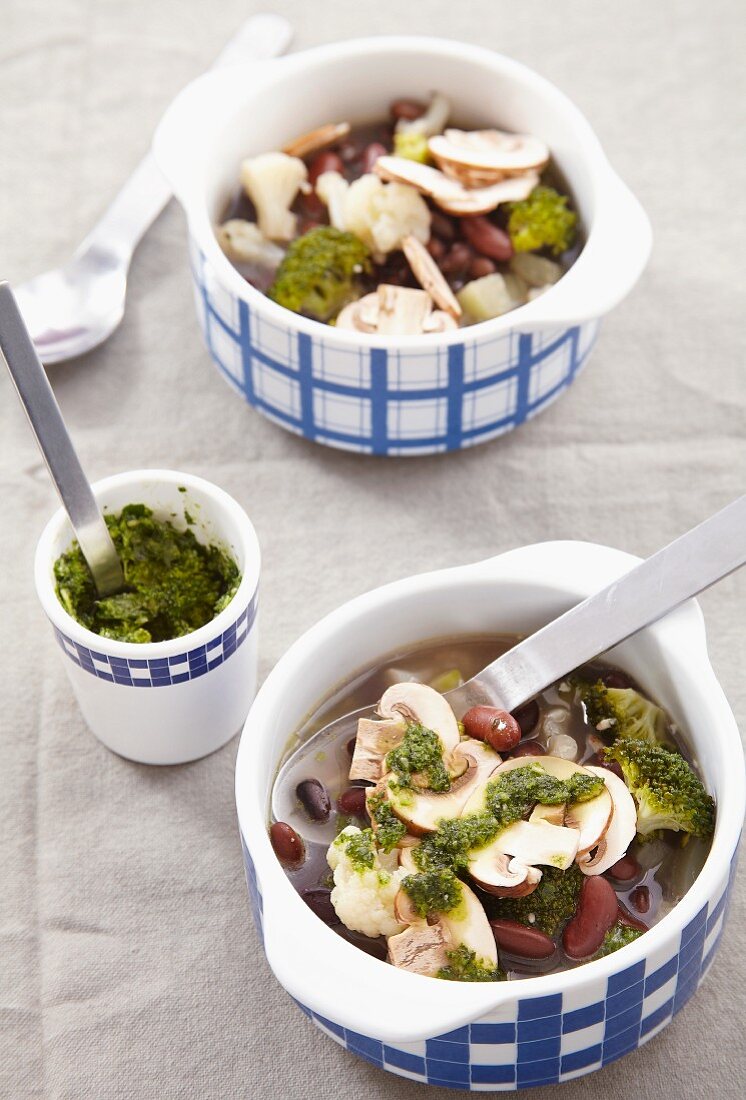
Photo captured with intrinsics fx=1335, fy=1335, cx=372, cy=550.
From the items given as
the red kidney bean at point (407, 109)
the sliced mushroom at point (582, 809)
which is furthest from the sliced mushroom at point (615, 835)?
the red kidney bean at point (407, 109)

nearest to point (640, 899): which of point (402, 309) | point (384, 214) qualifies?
point (402, 309)

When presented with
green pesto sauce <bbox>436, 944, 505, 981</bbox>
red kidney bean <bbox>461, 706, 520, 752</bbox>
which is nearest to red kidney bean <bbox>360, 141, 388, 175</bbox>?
red kidney bean <bbox>461, 706, 520, 752</bbox>

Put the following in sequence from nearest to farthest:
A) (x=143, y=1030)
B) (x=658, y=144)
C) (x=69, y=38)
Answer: (x=143, y=1030), (x=658, y=144), (x=69, y=38)

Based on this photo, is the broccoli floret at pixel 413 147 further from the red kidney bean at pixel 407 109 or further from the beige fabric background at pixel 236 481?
the beige fabric background at pixel 236 481

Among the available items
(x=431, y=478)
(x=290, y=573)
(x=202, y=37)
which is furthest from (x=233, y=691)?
(x=202, y=37)

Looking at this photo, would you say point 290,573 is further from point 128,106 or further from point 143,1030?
point 128,106

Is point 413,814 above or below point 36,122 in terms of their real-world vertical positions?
below
